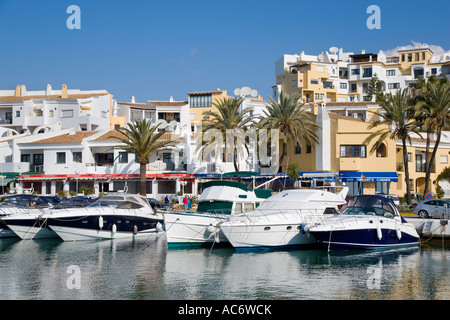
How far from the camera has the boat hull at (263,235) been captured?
26.2 metres

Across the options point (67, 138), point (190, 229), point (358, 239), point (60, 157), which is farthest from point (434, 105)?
point (60, 157)

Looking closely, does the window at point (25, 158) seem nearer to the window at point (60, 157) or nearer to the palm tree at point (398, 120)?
the window at point (60, 157)

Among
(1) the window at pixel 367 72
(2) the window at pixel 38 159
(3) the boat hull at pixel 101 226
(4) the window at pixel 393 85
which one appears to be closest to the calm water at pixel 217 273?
(3) the boat hull at pixel 101 226

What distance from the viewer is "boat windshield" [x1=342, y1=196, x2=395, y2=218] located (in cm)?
2752

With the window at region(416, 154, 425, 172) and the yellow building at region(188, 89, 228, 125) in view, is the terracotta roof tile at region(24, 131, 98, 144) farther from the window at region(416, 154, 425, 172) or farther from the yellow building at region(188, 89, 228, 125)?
the window at region(416, 154, 425, 172)

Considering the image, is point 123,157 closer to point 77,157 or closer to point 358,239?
point 77,157

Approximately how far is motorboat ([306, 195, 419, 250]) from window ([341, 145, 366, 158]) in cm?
2205

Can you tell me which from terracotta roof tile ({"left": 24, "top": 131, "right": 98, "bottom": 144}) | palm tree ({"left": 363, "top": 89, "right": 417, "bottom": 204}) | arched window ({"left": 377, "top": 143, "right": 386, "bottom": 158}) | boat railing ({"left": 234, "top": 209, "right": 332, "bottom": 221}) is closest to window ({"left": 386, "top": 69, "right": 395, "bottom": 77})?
arched window ({"left": 377, "top": 143, "right": 386, "bottom": 158})

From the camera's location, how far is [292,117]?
49.0 m

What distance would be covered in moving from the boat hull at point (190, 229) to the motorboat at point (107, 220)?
16.4ft

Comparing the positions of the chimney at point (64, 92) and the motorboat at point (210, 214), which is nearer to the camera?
the motorboat at point (210, 214)

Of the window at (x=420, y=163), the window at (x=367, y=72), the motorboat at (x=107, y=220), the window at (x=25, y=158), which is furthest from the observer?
the window at (x=367, y=72)

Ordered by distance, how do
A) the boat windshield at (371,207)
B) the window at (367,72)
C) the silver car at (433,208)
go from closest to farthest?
the boat windshield at (371,207) → the silver car at (433,208) → the window at (367,72)
